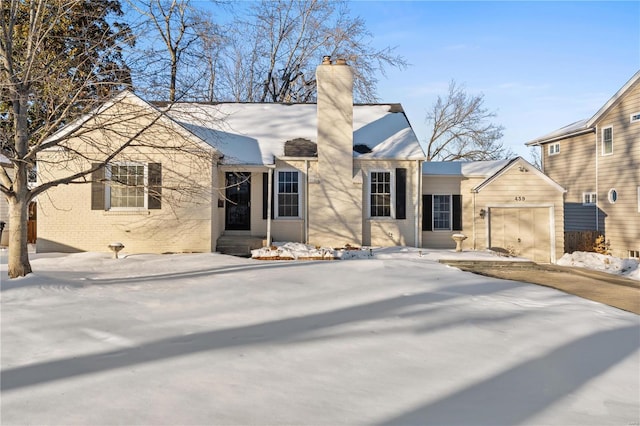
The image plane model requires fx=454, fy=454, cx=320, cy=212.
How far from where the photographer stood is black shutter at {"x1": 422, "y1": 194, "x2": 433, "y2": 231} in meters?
17.0

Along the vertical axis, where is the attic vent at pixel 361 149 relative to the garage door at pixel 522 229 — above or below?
above

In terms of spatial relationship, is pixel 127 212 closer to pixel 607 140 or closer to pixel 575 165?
pixel 607 140

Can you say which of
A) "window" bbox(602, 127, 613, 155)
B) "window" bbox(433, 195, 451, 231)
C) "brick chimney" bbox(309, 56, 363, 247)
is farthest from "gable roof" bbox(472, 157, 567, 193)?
"window" bbox(602, 127, 613, 155)

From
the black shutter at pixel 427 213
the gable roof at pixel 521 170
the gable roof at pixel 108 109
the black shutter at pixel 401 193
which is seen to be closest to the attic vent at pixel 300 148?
the black shutter at pixel 401 193

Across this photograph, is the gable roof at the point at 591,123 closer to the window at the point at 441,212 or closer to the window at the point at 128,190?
the window at the point at 441,212

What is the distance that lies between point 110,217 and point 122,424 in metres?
11.5

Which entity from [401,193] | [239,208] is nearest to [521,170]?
[401,193]

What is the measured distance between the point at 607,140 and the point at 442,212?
30.3ft

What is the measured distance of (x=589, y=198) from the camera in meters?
21.9

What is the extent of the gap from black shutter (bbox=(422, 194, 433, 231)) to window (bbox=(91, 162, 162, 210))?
9.33 metres

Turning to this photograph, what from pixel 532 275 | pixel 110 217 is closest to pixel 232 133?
pixel 110 217

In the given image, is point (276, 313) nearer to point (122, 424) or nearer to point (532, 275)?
point (122, 424)

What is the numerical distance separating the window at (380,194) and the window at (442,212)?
1627mm

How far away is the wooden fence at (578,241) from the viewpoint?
61.8ft
